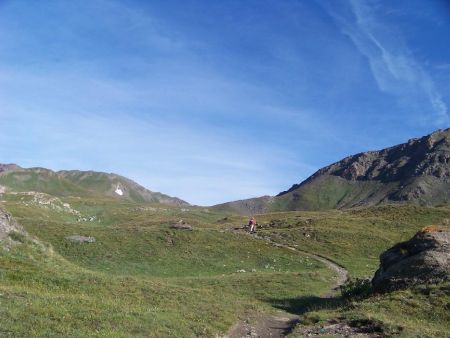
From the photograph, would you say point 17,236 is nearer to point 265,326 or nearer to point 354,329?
point 265,326

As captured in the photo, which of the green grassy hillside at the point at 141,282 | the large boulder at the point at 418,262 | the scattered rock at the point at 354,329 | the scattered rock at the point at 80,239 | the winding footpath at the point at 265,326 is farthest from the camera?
the scattered rock at the point at 80,239

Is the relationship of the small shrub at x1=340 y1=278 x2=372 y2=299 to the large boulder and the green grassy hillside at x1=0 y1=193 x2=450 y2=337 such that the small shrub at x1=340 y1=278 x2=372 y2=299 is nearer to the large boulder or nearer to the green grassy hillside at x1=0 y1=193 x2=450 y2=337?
the large boulder

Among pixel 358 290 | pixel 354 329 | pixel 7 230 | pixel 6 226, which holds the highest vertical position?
pixel 6 226

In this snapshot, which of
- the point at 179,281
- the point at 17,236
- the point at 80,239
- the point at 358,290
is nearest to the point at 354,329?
the point at 358,290

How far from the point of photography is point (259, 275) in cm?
3981

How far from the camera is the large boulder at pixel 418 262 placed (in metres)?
26.8

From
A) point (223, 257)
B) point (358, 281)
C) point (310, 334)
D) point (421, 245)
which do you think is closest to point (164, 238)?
point (223, 257)

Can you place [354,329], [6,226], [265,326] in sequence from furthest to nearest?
[6,226] → [265,326] → [354,329]

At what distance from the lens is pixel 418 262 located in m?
27.8

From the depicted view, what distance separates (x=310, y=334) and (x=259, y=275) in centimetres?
1987

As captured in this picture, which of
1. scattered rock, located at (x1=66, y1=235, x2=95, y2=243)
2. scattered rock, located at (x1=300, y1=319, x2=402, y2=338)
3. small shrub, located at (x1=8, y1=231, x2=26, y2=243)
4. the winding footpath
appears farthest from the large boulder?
scattered rock, located at (x1=66, y1=235, x2=95, y2=243)

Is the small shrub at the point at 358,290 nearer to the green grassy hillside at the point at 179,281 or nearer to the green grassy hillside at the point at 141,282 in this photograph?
the green grassy hillside at the point at 179,281

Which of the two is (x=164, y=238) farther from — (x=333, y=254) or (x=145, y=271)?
(x=333, y=254)

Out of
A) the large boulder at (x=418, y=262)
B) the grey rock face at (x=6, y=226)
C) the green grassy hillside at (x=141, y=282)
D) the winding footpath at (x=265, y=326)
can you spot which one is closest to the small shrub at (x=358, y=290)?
the large boulder at (x=418, y=262)
